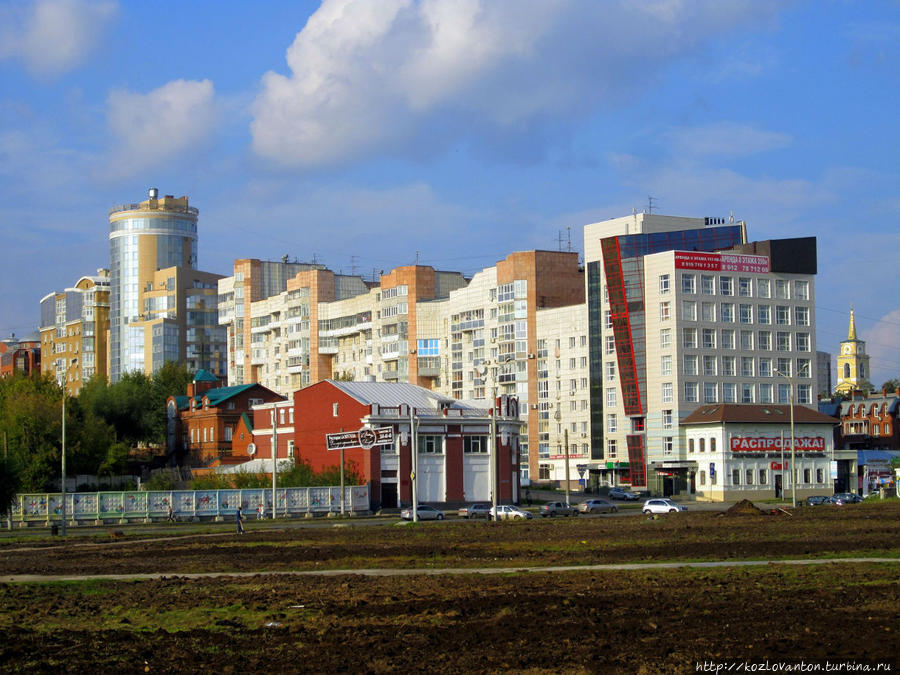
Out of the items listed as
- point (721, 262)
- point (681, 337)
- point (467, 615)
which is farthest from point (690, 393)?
point (467, 615)

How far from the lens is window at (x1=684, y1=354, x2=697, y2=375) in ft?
420

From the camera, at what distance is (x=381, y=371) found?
166 meters

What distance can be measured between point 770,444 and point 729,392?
376 inches

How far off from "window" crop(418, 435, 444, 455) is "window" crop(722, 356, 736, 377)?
43712mm

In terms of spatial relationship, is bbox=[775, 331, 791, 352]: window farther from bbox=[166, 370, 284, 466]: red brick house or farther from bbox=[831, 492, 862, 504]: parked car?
bbox=[166, 370, 284, 466]: red brick house

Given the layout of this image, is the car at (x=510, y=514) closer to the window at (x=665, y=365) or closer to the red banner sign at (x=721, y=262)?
the window at (x=665, y=365)

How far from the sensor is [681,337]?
12788 cm

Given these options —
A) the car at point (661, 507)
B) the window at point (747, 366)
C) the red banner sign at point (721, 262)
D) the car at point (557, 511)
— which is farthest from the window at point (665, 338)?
the car at point (661, 507)

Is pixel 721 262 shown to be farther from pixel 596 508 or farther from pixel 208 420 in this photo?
pixel 208 420

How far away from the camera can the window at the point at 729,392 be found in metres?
130

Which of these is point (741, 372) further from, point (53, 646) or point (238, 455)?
point (53, 646)

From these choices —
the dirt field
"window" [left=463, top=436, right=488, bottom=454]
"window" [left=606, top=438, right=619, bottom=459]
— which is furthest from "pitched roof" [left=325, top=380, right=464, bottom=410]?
the dirt field

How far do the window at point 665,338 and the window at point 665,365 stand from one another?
120 cm

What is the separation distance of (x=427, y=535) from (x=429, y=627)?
33658mm
